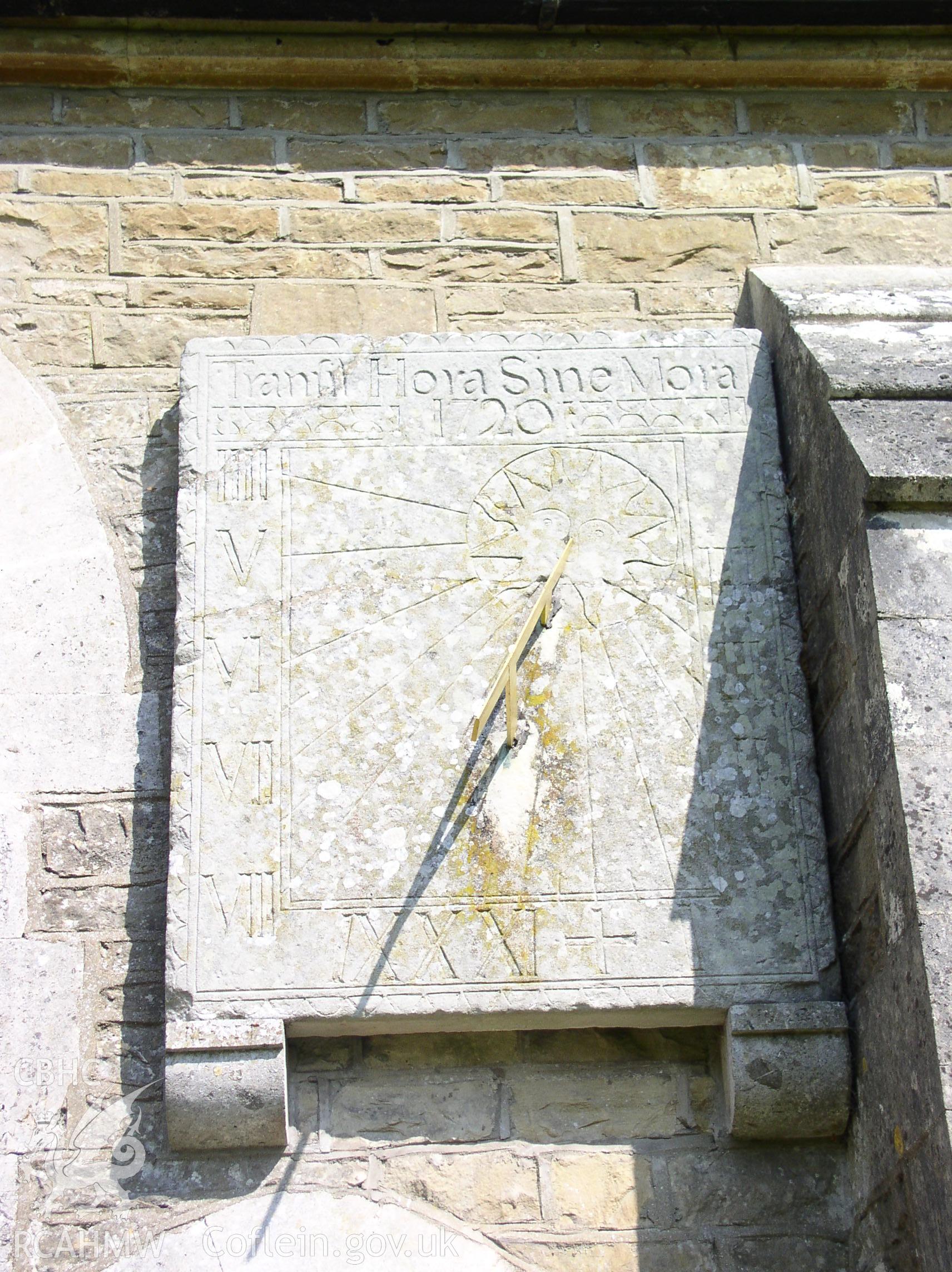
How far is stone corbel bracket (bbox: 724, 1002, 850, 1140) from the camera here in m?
2.99

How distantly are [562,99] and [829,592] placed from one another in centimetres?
178

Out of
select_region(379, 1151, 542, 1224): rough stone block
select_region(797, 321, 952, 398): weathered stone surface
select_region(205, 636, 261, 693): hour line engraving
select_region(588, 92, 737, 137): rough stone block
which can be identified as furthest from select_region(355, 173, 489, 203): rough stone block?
select_region(379, 1151, 542, 1224): rough stone block

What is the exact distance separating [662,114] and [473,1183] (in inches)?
110

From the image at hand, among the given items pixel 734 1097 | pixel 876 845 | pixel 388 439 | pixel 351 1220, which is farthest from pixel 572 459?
pixel 351 1220

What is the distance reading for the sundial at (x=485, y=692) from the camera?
3.06m

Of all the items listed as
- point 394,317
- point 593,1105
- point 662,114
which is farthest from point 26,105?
point 593,1105

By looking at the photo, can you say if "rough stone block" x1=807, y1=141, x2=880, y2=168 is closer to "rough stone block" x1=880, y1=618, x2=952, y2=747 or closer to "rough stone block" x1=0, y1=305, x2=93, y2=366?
"rough stone block" x1=880, y1=618, x2=952, y2=747

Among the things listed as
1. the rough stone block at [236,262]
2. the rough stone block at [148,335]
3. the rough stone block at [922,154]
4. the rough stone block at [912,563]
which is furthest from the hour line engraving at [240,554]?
the rough stone block at [922,154]

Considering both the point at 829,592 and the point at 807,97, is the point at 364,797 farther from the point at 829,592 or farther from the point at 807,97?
the point at 807,97

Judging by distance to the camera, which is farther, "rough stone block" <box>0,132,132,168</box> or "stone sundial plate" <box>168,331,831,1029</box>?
"rough stone block" <box>0,132,132,168</box>

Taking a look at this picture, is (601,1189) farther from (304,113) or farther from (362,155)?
(304,113)

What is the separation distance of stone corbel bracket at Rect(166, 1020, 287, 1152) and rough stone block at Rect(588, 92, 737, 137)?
256 cm

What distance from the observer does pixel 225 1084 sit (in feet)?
9.64

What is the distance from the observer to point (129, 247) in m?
3.97
